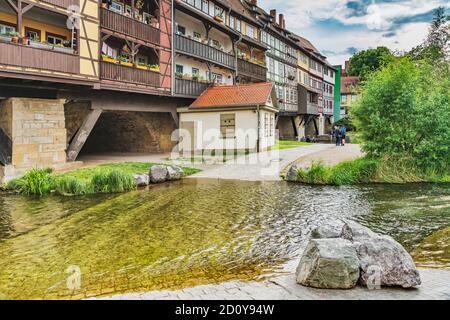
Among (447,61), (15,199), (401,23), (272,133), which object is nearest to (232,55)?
(272,133)

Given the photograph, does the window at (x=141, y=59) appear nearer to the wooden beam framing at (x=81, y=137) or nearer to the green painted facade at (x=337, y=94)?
the wooden beam framing at (x=81, y=137)

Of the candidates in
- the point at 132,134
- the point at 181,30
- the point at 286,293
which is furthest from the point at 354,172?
the point at 181,30

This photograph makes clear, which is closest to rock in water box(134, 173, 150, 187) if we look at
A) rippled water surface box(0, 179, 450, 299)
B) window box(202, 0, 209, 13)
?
rippled water surface box(0, 179, 450, 299)

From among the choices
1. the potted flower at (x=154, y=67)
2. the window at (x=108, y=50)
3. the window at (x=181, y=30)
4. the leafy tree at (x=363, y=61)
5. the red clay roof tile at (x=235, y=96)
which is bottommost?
the red clay roof tile at (x=235, y=96)

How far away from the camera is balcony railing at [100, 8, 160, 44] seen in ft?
54.7

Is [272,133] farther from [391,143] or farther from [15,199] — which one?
[15,199]

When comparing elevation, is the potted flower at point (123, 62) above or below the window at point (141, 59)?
below

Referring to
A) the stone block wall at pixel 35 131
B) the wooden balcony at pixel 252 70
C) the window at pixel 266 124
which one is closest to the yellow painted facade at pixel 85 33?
the stone block wall at pixel 35 131

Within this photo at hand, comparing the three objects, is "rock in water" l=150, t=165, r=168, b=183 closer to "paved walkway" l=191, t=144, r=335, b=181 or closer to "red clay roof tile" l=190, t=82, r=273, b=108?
"paved walkway" l=191, t=144, r=335, b=181

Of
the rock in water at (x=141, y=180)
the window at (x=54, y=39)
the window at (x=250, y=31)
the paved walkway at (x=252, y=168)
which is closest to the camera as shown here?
the rock in water at (x=141, y=180)

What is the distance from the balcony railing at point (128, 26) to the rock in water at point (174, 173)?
7.53m

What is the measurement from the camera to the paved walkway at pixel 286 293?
4121 millimetres

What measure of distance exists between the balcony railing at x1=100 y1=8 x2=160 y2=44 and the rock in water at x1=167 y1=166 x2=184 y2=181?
7.53 m

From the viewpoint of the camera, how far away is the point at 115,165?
16.1 m
